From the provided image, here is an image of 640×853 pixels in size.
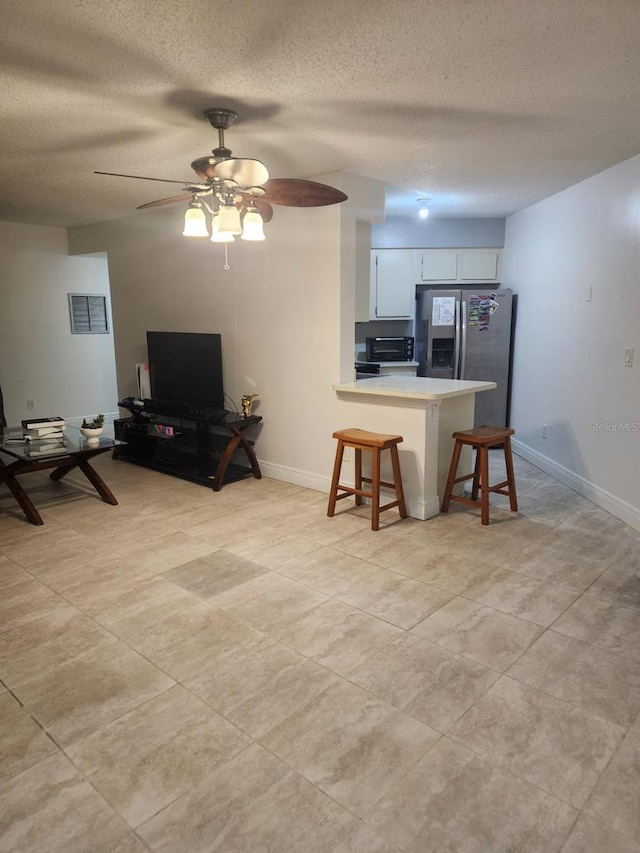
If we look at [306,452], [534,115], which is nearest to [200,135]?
[534,115]

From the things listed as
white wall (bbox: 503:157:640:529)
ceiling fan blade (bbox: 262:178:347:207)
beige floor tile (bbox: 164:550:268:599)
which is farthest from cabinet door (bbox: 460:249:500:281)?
beige floor tile (bbox: 164:550:268:599)

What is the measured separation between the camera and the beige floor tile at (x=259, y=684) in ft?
6.28

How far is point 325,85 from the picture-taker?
234 cm

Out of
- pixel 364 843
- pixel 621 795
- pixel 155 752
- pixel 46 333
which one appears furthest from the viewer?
pixel 46 333

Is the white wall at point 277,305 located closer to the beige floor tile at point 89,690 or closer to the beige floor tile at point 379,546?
the beige floor tile at point 379,546

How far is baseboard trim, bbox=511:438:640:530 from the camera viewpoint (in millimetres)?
3590

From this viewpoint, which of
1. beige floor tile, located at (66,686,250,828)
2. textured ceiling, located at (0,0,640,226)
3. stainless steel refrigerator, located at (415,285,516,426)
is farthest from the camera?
stainless steel refrigerator, located at (415,285,516,426)

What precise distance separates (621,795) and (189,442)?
4211 millimetres

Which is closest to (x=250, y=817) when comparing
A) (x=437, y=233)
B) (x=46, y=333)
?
(x=437, y=233)

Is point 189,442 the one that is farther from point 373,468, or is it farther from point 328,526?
point 373,468

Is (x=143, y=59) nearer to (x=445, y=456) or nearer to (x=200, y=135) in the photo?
(x=200, y=135)

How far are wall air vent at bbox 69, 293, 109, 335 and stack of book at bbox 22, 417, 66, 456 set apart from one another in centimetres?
296

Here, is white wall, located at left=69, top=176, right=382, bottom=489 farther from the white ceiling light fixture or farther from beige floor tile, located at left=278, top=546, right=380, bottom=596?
beige floor tile, located at left=278, top=546, right=380, bottom=596

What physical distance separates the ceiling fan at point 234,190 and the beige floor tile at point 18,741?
86.7 inches
